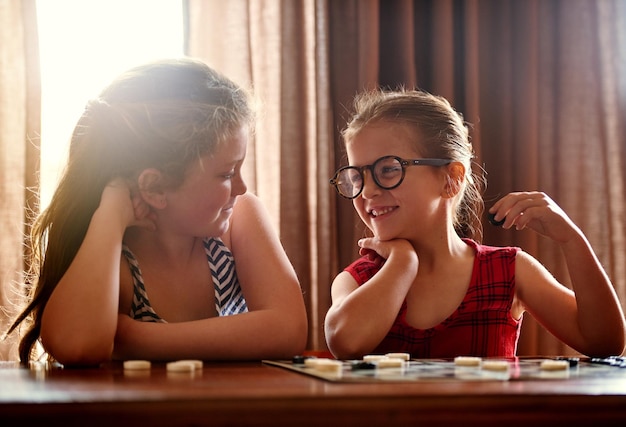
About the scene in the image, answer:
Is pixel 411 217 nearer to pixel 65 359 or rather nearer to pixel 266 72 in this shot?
pixel 65 359

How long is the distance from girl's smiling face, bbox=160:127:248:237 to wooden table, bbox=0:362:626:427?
71 cm

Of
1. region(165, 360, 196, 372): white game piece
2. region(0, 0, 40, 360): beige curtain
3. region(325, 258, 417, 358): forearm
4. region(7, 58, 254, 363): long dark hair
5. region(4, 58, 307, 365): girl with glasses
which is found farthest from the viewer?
region(0, 0, 40, 360): beige curtain

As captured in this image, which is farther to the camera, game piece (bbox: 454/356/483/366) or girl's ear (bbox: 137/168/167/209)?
girl's ear (bbox: 137/168/167/209)

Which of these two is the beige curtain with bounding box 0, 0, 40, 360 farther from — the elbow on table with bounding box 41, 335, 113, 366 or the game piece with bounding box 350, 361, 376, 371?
the game piece with bounding box 350, 361, 376, 371

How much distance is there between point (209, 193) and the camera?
1.54 meters

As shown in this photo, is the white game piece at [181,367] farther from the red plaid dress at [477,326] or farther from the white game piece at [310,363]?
the red plaid dress at [477,326]

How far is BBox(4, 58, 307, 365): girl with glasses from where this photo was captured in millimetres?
1386

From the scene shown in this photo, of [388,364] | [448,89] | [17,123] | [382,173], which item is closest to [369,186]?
[382,173]

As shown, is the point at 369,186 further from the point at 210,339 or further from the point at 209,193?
the point at 210,339

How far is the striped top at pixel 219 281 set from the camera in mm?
1574

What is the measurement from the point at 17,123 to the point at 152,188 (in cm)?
144

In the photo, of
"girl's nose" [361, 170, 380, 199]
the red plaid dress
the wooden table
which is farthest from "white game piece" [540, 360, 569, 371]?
"girl's nose" [361, 170, 380, 199]

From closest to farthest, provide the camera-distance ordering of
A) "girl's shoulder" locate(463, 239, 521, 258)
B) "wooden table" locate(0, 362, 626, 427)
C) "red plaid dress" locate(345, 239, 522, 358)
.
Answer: "wooden table" locate(0, 362, 626, 427), "red plaid dress" locate(345, 239, 522, 358), "girl's shoulder" locate(463, 239, 521, 258)

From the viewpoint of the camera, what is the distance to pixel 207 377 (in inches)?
37.4
